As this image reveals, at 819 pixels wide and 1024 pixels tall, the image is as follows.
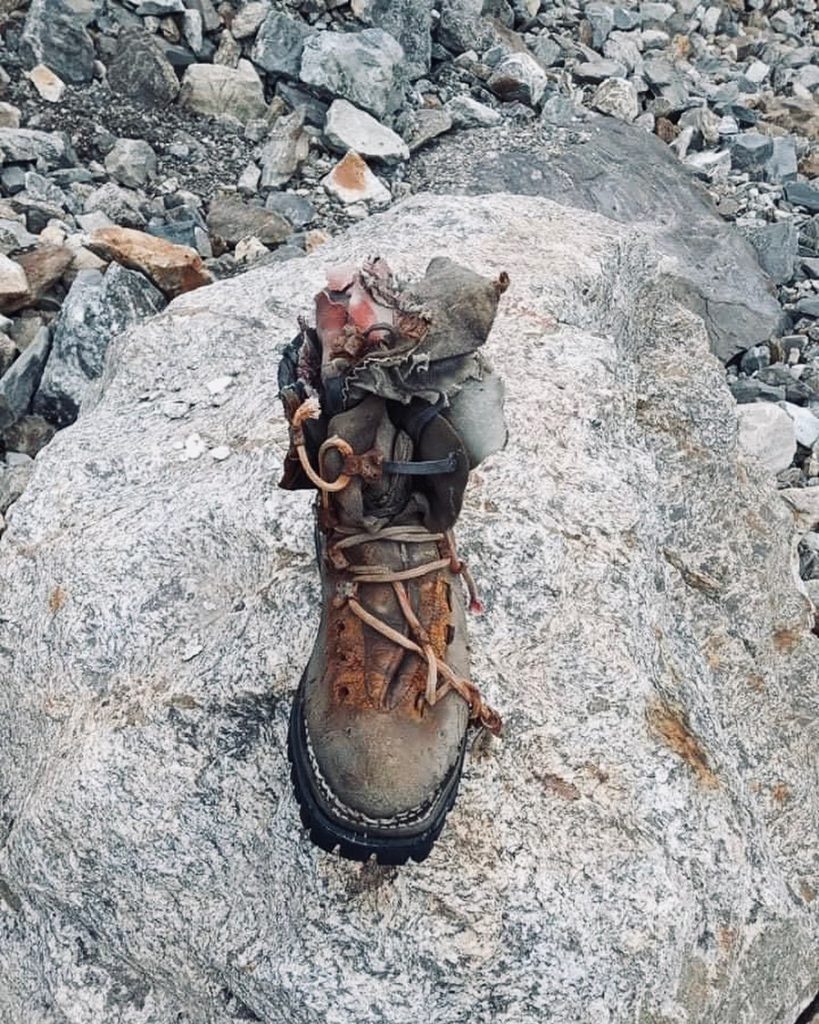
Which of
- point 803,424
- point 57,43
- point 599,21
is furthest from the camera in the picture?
point 599,21

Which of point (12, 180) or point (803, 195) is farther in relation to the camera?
point (803, 195)

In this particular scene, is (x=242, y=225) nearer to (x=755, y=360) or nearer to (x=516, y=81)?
(x=516, y=81)

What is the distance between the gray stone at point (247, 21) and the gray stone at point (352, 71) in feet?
1.19

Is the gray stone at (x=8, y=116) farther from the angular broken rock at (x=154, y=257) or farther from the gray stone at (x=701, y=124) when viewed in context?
the gray stone at (x=701, y=124)

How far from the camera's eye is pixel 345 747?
A: 2279 mm

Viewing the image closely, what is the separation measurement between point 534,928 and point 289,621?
796mm

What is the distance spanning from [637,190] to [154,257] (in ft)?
10.1

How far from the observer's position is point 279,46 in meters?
7.21

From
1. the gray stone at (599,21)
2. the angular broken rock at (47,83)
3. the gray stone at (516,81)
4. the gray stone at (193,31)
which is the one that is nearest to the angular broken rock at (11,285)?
the angular broken rock at (47,83)

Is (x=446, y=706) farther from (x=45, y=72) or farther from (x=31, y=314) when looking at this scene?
(x=45, y=72)

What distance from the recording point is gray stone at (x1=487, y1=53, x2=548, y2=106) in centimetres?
786

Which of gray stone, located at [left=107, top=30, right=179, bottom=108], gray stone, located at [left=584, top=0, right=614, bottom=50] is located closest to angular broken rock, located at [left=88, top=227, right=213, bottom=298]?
gray stone, located at [left=107, top=30, right=179, bottom=108]

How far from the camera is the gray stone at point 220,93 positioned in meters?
7.02

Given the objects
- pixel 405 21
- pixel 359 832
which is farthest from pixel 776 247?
pixel 359 832
